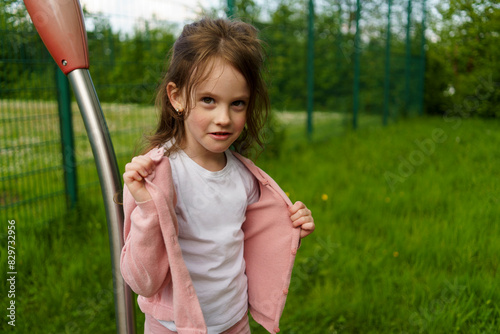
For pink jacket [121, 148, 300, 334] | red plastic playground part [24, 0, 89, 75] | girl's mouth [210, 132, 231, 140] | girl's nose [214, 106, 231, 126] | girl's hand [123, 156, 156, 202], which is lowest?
pink jacket [121, 148, 300, 334]

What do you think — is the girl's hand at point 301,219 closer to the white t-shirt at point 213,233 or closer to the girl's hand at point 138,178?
the white t-shirt at point 213,233

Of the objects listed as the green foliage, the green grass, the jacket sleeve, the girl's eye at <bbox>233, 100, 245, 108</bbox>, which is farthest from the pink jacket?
the green foliage

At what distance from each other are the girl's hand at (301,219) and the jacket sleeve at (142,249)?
0.40 metres

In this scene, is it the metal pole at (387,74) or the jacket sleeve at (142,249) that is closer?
the jacket sleeve at (142,249)

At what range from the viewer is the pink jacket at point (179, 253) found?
100cm

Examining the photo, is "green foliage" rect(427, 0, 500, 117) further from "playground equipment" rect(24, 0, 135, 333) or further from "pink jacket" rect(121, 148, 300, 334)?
"playground equipment" rect(24, 0, 135, 333)

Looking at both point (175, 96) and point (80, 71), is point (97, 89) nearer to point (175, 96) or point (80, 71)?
point (175, 96)

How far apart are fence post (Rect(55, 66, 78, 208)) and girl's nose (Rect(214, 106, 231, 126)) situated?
2410mm

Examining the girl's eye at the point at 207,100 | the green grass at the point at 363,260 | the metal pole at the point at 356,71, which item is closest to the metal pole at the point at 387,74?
the metal pole at the point at 356,71

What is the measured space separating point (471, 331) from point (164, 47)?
10.2 ft

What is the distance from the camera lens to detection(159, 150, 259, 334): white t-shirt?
1190mm

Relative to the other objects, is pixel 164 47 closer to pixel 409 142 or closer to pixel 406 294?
pixel 406 294

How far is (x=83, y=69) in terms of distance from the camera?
948mm

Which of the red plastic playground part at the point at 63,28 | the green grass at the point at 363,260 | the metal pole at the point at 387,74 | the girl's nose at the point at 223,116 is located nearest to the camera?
the red plastic playground part at the point at 63,28
